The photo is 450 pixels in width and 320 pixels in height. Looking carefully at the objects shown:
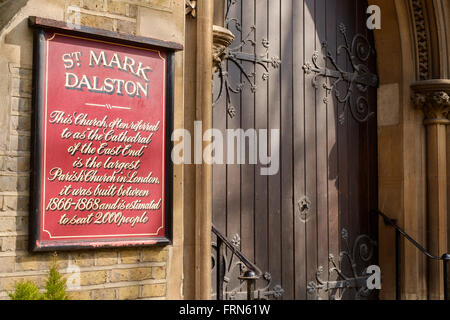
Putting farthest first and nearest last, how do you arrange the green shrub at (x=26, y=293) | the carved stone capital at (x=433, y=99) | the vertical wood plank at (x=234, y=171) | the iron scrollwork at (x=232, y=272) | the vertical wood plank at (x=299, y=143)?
the carved stone capital at (x=433, y=99)
the vertical wood plank at (x=299, y=143)
the vertical wood plank at (x=234, y=171)
the iron scrollwork at (x=232, y=272)
the green shrub at (x=26, y=293)

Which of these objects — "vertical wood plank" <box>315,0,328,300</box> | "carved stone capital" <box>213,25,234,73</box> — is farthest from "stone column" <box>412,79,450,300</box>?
"carved stone capital" <box>213,25,234,73</box>

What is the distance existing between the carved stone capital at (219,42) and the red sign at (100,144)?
1.97ft

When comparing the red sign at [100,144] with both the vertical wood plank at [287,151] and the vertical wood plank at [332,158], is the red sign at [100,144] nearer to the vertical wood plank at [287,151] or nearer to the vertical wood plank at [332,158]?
the vertical wood plank at [287,151]

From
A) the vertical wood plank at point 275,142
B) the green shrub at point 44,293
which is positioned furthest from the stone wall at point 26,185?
the vertical wood plank at point 275,142

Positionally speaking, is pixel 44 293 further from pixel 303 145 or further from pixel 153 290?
pixel 303 145

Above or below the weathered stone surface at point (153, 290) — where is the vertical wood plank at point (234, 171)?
above

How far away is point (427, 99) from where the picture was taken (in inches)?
239

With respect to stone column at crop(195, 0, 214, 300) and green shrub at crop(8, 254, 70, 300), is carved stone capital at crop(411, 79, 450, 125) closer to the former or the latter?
stone column at crop(195, 0, 214, 300)

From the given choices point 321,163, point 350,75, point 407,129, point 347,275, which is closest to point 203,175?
point 321,163

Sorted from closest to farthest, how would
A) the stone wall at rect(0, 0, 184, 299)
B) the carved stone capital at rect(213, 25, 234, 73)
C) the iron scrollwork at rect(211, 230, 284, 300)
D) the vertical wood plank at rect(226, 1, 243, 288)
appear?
the stone wall at rect(0, 0, 184, 299)
the carved stone capital at rect(213, 25, 234, 73)
the iron scrollwork at rect(211, 230, 284, 300)
the vertical wood plank at rect(226, 1, 243, 288)

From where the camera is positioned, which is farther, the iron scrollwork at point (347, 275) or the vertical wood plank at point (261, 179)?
the iron scrollwork at point (347, 275)

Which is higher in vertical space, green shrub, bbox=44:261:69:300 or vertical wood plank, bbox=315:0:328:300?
vertical wood plank, bbox=315:0:328:300

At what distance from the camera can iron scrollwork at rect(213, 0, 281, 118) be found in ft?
15.7

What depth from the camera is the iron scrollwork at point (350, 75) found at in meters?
5.57
